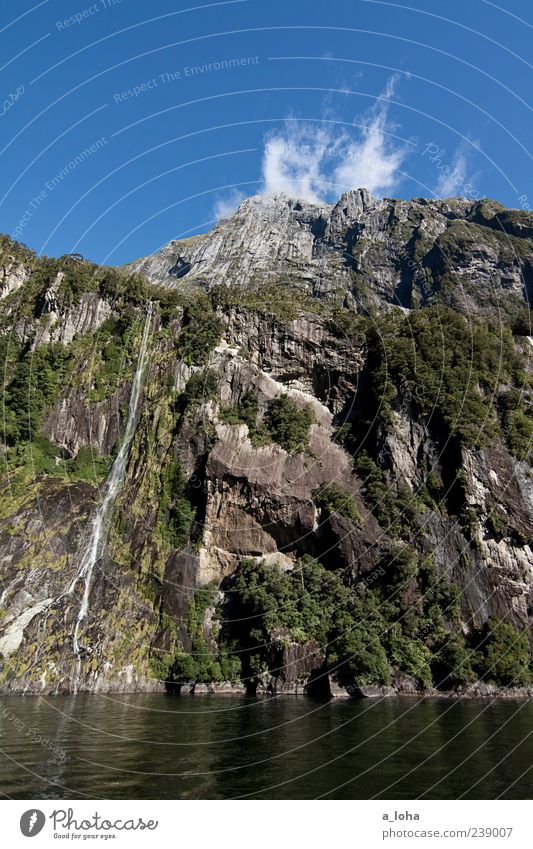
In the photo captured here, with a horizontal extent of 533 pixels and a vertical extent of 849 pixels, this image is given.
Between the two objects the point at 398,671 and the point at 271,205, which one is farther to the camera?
the point at 271,205

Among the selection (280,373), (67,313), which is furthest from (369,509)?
(67,313)

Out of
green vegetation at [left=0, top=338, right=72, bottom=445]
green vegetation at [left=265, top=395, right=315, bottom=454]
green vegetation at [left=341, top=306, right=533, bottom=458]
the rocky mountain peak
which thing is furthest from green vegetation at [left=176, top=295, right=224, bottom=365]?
the rocky mountain peak

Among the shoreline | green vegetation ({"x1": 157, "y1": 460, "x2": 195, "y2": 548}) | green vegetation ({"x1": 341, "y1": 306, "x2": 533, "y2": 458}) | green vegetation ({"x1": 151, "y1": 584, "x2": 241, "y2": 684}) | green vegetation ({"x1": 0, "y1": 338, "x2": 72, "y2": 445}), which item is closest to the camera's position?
the shoreline

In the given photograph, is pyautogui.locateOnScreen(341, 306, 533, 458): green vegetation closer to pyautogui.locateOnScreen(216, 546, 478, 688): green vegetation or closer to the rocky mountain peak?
pyautogui.locateOnScreen(216, 546, 478, 688): green vegetation

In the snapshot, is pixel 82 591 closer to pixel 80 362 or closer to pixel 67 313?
pixel 80 362

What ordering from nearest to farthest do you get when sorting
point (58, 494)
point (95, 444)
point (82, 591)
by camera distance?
1. point (82, 591)
2. point (58, 494)
3. point (95, 444)

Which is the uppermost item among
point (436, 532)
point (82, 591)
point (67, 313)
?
point (67, 313)

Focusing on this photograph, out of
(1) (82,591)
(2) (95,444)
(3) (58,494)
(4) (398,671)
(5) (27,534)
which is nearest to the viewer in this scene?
(4) (398,671)

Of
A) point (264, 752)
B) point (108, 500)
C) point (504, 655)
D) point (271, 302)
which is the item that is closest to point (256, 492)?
point (108, 500)
